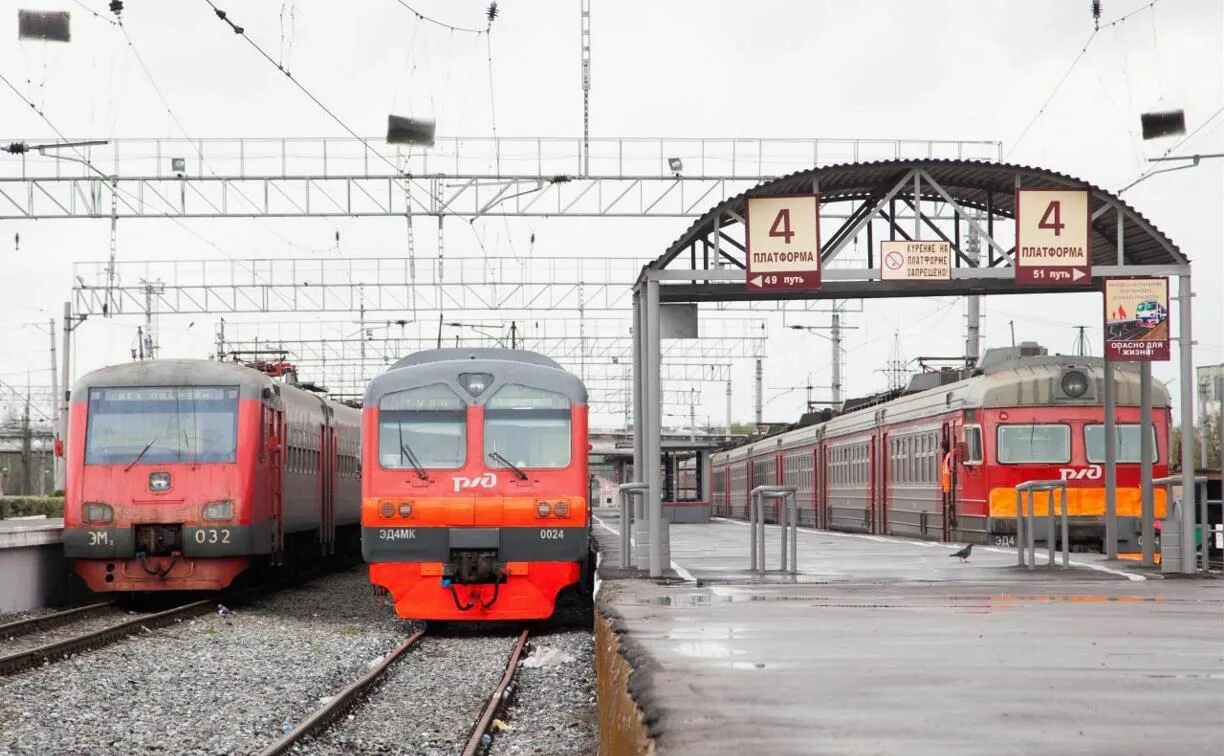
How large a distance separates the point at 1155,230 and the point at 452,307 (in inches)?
1080

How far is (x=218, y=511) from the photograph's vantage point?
19094 millimetres

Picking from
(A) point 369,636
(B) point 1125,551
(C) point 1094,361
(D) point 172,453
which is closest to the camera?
(A) point 369,636

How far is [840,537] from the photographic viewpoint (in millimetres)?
29797

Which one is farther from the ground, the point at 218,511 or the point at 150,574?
the point at 218,511

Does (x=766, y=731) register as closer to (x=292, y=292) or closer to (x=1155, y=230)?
(x=1155, y=230)

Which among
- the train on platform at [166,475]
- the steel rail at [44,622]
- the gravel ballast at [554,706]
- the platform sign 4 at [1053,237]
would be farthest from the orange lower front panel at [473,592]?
the platform sign 4 at [1053,237]

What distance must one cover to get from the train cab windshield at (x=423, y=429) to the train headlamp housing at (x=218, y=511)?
10.8 feet

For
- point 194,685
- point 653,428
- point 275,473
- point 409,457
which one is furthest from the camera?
point 275,473

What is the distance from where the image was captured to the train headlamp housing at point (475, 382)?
55.0 feet

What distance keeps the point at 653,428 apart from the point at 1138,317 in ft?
17.5

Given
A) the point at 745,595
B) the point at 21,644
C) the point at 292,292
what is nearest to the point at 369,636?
the point at 21,644

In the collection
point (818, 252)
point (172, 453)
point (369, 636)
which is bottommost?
point (369, 636)

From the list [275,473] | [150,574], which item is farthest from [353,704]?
[275,473]

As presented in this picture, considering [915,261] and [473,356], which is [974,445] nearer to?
[915,261]
